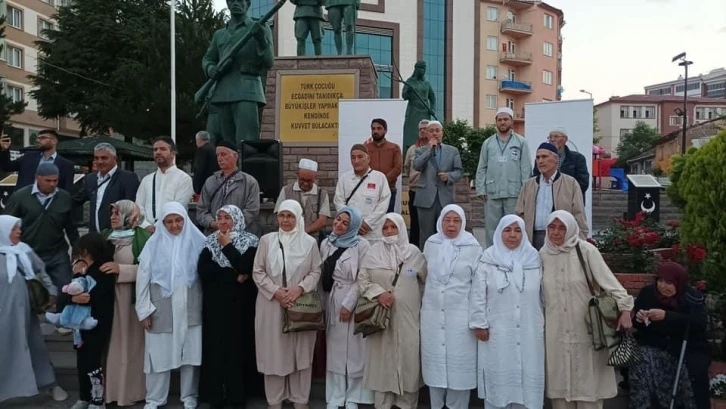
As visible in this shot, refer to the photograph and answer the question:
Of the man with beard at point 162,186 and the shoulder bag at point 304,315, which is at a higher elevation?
the man with beard at point 162,186

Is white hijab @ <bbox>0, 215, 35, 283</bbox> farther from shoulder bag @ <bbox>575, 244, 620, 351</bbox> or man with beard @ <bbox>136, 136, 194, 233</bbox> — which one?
shoulder bag @ <bbox>575, 244, 620, 351</bbox>

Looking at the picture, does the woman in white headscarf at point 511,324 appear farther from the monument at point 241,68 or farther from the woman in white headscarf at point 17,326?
the monument at point 241,68

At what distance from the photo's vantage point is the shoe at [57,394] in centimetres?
489

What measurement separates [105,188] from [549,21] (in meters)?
56.0

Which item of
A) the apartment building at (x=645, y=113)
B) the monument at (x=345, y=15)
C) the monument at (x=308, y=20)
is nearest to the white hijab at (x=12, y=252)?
the monument at (x=308, y=20)

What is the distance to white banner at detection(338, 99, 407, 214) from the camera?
820 cm

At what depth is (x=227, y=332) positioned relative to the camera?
15.1 feet

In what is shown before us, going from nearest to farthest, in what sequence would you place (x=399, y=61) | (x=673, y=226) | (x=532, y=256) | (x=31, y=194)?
(x=532, y=256) < (x=31, y=194) < (x=673, y=226) < (x=399, y=61)

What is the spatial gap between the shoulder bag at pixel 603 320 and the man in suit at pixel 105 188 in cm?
406

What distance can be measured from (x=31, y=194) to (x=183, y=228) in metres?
1.75

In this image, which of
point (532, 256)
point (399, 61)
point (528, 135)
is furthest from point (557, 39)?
point (532, 256)

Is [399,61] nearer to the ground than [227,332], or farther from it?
farther from it

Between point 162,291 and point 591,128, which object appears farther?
point 591,128

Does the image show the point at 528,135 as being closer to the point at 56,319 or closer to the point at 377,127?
the point at 377,127
